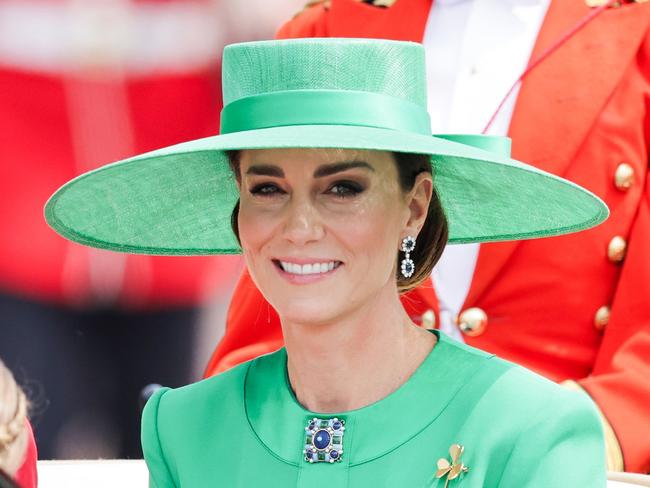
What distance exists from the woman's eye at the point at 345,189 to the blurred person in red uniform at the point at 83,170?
135cm

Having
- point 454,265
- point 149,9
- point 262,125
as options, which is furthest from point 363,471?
point 149,9

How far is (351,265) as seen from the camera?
60.7 inches

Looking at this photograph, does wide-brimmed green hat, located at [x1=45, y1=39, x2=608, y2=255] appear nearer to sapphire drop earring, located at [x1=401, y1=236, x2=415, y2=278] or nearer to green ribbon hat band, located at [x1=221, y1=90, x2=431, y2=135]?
green ribbon hat band, located at [x1=221, y1=90, x2=431, y2=135]

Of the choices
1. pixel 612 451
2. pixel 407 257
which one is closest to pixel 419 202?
pixel 407 257

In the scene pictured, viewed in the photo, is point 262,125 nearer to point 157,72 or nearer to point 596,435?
point 596,435

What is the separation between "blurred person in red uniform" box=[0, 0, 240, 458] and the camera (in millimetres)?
2832

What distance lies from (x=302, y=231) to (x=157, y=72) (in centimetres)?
142

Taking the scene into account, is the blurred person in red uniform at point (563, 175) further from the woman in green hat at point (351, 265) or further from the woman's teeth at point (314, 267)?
the woman's teeth at point (314, 267)

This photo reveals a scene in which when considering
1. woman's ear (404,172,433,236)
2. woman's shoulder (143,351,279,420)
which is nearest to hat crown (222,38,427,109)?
woman's ear (404,172,433,236)

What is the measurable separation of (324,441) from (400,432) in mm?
91

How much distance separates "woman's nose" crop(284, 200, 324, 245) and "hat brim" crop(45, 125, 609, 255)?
0.32 feet

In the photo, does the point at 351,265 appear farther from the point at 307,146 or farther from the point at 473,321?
the point at 473,321

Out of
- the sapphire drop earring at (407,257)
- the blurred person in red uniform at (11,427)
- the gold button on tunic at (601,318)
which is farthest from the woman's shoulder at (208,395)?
the gold button on tunic at (601,318)

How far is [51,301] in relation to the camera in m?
2.85
